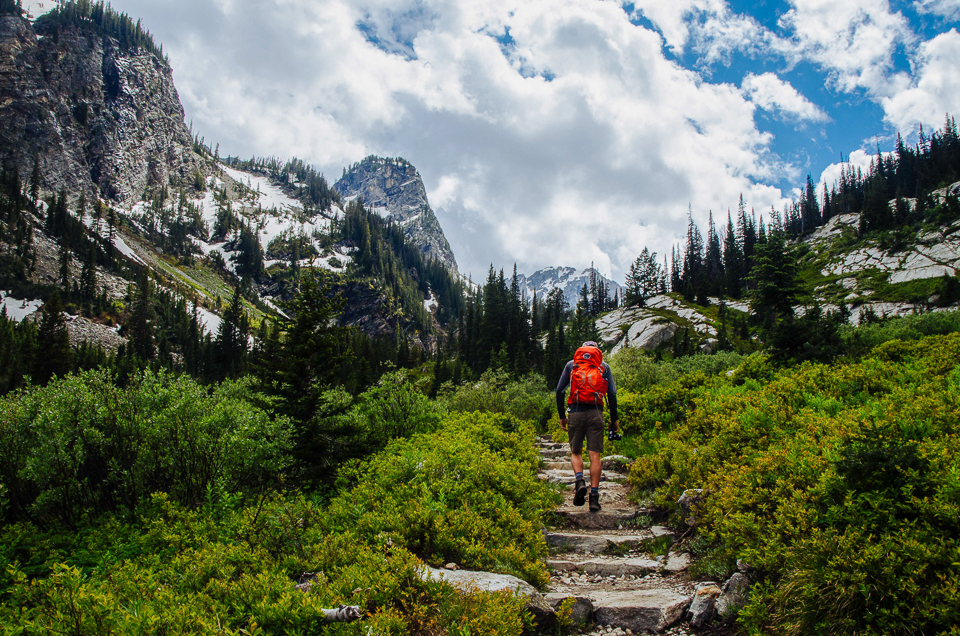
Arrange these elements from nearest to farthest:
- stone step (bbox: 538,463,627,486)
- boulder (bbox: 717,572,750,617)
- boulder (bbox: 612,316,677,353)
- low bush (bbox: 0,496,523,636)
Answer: low bush (bbox: 0,496,523,636), boulder (bbox: 717,572,750,617), stone step (bbox: 538,463,627,486), boulder (bbox: 612,316,677,353)

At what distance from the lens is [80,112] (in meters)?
158

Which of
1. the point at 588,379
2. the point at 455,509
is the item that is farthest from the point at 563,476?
the point at 455,509

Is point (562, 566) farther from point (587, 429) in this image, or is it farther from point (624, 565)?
point (587, 429)

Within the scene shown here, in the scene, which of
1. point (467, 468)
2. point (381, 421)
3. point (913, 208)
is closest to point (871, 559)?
point (467, 468)

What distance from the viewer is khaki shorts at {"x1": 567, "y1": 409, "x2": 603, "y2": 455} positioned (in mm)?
6984

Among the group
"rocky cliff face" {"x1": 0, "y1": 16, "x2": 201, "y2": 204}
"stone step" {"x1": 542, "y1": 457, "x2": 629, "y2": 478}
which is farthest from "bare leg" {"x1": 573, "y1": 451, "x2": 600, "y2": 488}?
"rocky cliff face" {"x1": 0, "y1": 16, "x2": 201, "y2": 204}

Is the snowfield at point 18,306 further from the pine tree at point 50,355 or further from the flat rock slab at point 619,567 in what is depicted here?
the flat rock slab at point 619,567

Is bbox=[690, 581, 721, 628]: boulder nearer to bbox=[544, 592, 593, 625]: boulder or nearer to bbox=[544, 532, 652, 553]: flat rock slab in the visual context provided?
bbox=[544, 592, 593, 625]: boulder

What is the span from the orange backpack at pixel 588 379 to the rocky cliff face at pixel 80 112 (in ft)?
647

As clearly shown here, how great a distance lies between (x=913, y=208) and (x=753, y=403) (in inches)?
4481

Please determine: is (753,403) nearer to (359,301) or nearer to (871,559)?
(871,559)

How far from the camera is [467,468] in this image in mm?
6441

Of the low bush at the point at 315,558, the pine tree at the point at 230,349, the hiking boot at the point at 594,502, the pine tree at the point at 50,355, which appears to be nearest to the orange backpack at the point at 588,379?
the hiking boot at the point at 594,502

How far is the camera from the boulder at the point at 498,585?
3.79 meters
